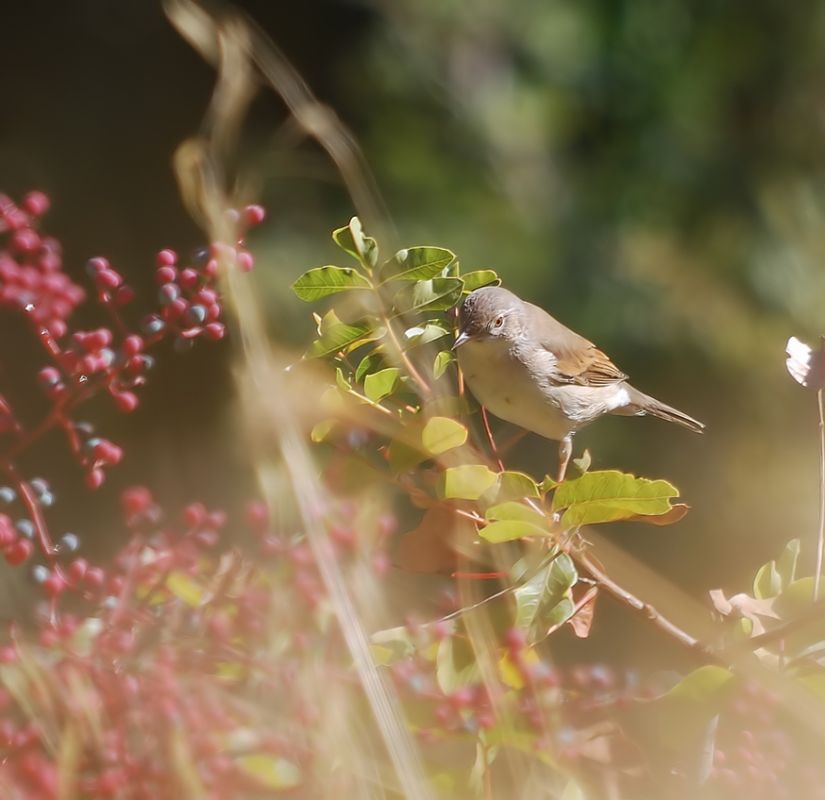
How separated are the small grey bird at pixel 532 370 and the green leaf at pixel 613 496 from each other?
150 millimetres

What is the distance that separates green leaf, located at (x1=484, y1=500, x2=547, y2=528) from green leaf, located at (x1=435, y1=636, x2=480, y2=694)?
0.18 feet

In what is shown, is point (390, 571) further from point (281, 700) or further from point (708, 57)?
point (708, 57)

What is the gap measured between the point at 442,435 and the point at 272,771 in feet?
0.45

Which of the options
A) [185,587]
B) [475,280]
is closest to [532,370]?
[475,280]

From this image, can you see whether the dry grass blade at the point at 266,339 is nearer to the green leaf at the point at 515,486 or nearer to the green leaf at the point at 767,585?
the green leaf at the point at 515,486

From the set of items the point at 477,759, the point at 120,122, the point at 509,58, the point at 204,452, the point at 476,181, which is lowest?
the point at 477,759

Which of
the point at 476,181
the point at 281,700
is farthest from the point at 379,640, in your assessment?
the point at 476,181

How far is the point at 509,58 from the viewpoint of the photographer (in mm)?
1637

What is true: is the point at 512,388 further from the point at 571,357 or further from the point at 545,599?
the point at 545,599

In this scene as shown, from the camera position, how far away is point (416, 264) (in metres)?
0.46

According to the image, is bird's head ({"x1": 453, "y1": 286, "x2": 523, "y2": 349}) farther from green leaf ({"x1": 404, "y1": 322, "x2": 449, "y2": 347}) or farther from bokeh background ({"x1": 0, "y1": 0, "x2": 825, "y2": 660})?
bokeh background ({"x1": 0, "y1": 0, "x2": 825, "y2": 660})

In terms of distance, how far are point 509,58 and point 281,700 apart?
142 centimetres

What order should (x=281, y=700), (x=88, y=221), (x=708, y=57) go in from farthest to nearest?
(x=88, y=221) < (x=708, y=57) < (x=281, y=700)

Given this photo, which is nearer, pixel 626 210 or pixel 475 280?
pixel 475 280
